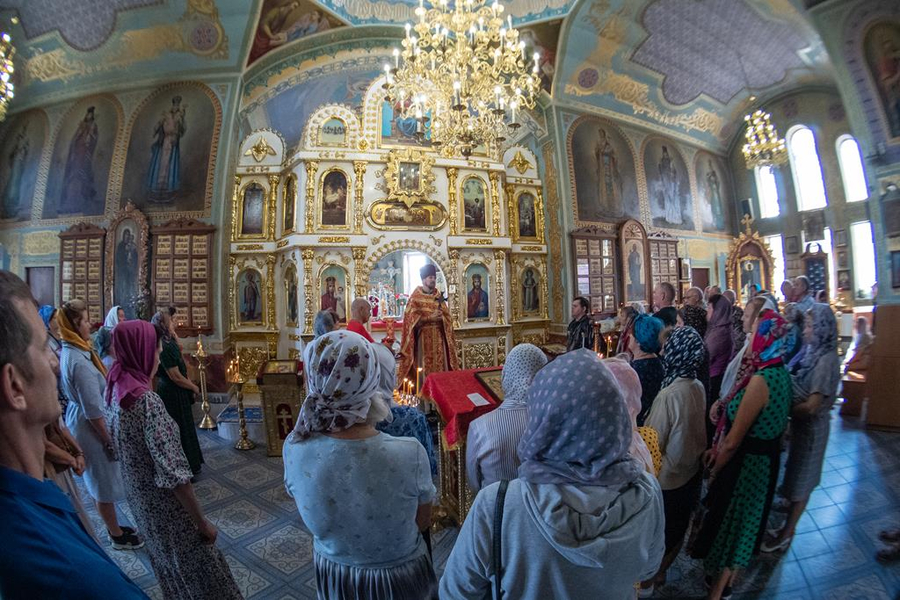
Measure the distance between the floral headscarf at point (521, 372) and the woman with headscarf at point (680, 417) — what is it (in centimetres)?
95

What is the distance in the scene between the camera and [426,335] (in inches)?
268

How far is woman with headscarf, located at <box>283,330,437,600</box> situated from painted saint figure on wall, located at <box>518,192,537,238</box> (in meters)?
10.6

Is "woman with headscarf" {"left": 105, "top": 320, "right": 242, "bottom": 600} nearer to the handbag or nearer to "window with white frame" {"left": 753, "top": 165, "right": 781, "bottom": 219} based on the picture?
the handbag

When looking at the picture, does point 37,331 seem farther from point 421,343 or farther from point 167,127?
point 167,127

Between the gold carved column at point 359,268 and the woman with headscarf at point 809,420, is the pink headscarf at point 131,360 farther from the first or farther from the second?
the gold carved column at point 359,268

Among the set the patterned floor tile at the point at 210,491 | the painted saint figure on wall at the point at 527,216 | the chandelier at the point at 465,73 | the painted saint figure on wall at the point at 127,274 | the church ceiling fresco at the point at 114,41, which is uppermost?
the church ceiling fresco at the point at 114,41

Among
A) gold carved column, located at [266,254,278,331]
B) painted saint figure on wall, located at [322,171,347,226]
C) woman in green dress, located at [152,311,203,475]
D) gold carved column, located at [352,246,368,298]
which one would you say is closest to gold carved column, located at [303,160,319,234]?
painted saint figure on wall, located at [322,171,347,226]

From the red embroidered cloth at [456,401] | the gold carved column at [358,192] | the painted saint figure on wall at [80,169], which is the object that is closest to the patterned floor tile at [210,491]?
the red embroidered cloth at [456,401]

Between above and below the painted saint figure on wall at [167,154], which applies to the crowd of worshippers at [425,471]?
below

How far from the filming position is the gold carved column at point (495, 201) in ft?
36.6

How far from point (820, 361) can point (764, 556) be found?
182 centimetres

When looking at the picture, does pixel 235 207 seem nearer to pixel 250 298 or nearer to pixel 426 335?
pixel 250 298

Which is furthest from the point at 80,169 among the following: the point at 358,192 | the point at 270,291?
the point at 358,192

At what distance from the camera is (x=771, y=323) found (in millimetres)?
2848
